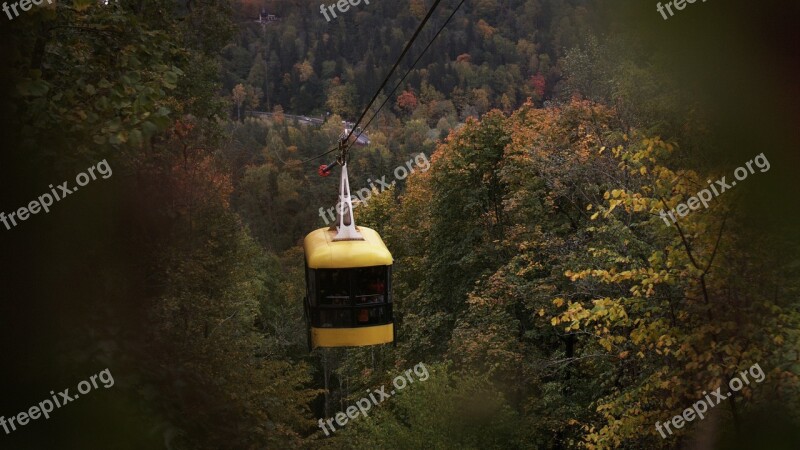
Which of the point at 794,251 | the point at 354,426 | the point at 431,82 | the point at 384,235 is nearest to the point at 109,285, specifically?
the point at 794,251

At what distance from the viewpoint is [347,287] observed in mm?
11508

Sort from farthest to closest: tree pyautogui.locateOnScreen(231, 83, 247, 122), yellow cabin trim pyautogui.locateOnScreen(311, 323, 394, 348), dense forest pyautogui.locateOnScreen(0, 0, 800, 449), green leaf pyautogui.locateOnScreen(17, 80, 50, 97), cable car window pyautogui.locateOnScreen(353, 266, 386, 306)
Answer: tree pyautogui.locateOnScreen(231, 83, 247, 122) < yellow cabin trim pyautogui.locateOnScreen(311, 323, 394, 348) < cable car window pyautogui.locateOnScreen(353, 266, 386, 306) < green leaf pyautogui.locateOnScreen(17, 80, 50, 97) < dense forest pyautogui.locateOnScreen(0, 0, 800, 449)

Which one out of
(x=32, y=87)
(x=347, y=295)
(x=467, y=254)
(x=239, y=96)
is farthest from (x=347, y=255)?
(x=239, y=96)

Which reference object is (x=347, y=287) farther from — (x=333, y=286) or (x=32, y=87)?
(x=32, y=87)

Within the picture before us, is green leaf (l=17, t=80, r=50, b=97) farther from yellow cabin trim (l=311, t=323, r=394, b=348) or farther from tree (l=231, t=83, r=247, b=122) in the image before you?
tree (l=231, t=83, r=247, b=122)

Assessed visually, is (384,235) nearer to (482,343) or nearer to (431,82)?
(482,343)

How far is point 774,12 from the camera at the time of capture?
76.6 inches

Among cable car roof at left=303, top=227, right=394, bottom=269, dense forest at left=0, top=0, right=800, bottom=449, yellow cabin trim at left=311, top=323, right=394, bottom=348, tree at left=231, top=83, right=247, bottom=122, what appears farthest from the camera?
tree at left=231, top=83, right=247, bottom=122

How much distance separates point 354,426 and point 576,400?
7873 millimetres

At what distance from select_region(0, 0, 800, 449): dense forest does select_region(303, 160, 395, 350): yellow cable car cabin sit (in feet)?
7.00

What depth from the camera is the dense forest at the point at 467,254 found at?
2.66 meters

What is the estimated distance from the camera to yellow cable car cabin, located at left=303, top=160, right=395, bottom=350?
37.3 feet

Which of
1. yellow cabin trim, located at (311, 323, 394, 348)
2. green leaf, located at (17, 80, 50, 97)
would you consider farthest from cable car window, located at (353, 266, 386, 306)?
green leaf, located at (17, 80, 50, 97)

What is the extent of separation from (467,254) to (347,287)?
12185mm
